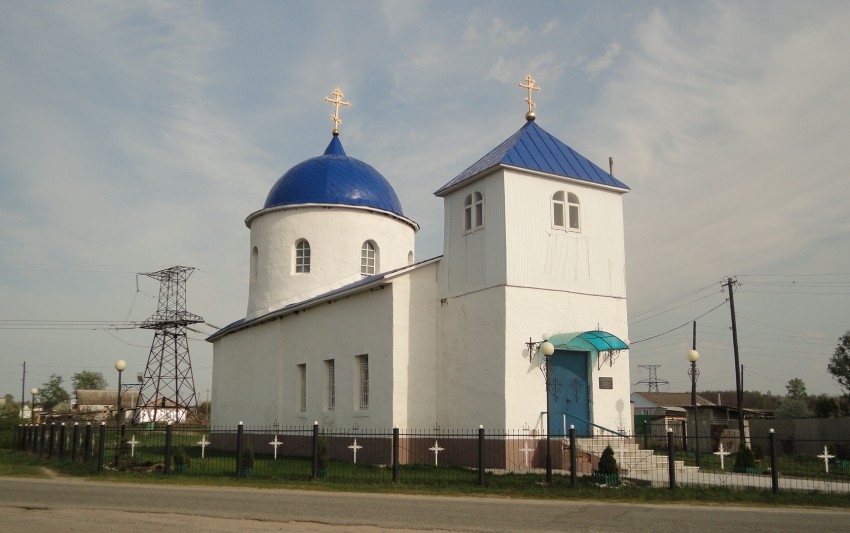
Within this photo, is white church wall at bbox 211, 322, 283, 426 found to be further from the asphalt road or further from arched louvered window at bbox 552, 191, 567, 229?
the asphalt road

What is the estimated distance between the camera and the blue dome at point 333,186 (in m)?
28.6

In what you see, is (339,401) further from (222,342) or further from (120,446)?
(222,342)

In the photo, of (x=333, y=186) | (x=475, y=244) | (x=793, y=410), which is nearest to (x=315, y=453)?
(x=475, y=244)

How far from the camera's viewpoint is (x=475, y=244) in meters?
19.9

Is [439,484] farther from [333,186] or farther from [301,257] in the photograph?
[333,186]

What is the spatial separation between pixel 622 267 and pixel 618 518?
9.78 m

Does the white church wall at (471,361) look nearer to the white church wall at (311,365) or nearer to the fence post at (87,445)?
the white church wall at (311,365)

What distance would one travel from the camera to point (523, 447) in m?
17.9

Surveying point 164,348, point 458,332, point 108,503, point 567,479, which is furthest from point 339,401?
point 164,348

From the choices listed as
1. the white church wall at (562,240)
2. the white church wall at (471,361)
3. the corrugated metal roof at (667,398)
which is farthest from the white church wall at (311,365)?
the corrugated metal roof at (667,398)

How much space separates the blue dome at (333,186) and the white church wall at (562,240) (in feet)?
33.8

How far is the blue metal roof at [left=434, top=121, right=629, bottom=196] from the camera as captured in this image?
64.4 ft

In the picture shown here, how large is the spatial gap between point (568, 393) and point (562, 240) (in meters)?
3.78

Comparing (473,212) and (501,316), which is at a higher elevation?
(473,212)
